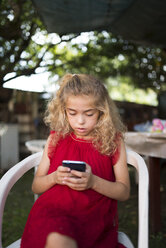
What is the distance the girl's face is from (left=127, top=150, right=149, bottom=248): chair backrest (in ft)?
0.78

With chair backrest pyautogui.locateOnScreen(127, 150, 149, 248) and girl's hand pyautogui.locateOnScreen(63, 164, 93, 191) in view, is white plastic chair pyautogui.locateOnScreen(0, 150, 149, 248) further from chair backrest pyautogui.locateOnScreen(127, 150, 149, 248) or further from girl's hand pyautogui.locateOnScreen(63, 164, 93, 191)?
girl's hand pyautogui.locateOnScreen(63, 164, 93, 191)

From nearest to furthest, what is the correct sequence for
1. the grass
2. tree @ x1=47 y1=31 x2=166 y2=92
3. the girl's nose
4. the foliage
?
the girl's nose < the grass < the foliage < tree @ x1=47 y1=31 x2=166 y2=92

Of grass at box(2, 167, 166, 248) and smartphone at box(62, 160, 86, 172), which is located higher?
smartphone at box(62, 160, 86, 172)

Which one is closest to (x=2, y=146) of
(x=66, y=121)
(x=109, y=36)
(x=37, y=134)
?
(x=37, y=134)

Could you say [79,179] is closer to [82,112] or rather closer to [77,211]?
[77,211]

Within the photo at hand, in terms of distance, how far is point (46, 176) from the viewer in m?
1.25

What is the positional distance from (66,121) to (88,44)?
16.5 ft

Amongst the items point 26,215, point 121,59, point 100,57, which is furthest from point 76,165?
point 121,59

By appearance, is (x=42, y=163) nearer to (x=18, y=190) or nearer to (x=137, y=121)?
(x=18, y=190)

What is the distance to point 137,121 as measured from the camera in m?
6.41

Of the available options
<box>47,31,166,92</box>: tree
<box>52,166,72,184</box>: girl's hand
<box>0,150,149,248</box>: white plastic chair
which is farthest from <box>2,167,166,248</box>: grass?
<box>47,31,166,92</box>: tree

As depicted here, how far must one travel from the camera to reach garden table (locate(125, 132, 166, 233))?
6.32 feet

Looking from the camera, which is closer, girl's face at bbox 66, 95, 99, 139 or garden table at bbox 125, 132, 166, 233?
girl's face at bbox 66, 95, 99, 139

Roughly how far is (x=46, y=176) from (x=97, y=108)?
385 mm
